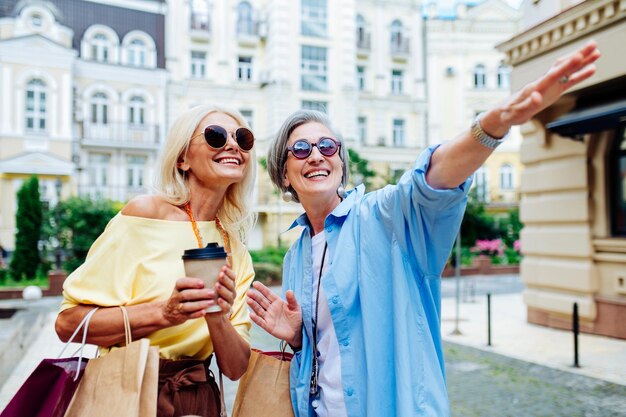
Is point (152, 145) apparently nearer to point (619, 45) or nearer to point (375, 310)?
point (619, 45)

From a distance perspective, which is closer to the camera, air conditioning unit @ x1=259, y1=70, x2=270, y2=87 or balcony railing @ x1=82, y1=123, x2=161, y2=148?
balcony railing @ x1=82, y1=123, x2=161, y2=148

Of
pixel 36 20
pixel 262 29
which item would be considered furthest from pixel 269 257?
pixel 36 20

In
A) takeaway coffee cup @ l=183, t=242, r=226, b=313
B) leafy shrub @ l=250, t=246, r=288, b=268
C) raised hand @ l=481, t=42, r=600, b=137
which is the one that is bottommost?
leafy shrub @ l=250, t=246, r=288, b=268

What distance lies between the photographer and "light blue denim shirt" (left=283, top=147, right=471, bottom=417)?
76.4 inches

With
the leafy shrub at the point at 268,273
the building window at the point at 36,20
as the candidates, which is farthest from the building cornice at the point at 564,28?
the building window at the point at 36,20

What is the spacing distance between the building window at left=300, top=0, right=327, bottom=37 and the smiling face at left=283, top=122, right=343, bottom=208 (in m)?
31.2

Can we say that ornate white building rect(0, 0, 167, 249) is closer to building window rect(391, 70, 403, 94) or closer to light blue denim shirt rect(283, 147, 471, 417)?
building window rect(391, 70, 403, 94)

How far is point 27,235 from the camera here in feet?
64.0

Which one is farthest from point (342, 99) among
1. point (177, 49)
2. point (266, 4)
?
point (177, 49)

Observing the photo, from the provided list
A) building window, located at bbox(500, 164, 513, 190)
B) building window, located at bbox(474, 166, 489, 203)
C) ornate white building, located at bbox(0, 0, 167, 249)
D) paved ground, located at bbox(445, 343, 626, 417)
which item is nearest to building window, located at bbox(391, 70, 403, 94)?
building window, located at bbox(474, 166, 489, 203)

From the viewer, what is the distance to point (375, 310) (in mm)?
2064

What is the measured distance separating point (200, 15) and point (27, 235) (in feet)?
58.5

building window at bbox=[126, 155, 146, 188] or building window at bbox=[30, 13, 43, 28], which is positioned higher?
building window at bbox=[30, 13, 43, 28]

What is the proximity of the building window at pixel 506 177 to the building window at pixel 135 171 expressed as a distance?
23.4 metres
